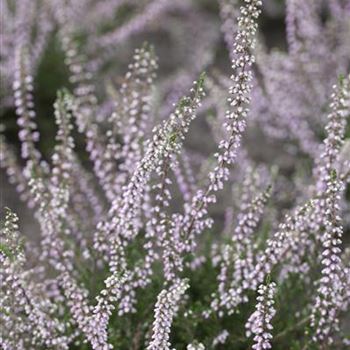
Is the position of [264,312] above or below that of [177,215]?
below

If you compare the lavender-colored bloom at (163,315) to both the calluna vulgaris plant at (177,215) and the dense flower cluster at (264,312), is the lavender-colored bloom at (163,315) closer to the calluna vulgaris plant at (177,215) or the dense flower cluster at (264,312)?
the calluna vulgaris plant at (177,215)

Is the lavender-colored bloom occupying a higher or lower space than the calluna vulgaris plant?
lower

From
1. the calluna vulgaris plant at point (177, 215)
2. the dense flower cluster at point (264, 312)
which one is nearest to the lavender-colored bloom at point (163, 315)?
the calluna vulgaris plant at point (177, 215)

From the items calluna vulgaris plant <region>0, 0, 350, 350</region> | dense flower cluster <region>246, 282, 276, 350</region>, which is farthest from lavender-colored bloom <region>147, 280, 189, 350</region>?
dense flower cluster <region>246, 282, 276, 350</region>

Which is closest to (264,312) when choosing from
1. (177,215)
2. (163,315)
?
(163,315)

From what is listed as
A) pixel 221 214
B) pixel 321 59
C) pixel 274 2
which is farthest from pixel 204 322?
pixel 274 2

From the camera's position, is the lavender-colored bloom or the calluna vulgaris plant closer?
the lavender-colored bloom

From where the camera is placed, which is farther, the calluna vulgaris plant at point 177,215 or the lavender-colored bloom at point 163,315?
the calluna vulgaris plant at point 177,215

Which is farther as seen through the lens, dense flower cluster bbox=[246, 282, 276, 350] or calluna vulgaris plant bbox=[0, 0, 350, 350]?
calluna vulgaris plant bbox=[0, 0, 350, 350]

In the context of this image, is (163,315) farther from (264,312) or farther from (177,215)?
(177,215)

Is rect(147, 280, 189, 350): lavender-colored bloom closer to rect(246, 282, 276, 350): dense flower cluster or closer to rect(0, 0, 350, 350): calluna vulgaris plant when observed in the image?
rect(0, 0, 350, 350): calluna vulgaris plant
